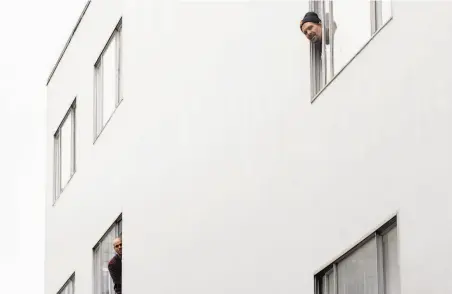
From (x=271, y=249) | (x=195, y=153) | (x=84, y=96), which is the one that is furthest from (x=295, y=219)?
(x=84, y=96)

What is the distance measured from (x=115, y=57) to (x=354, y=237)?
14533mm

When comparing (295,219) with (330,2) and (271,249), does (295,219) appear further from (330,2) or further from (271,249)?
(330,2)

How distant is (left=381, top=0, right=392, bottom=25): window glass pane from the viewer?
1851 centimetres

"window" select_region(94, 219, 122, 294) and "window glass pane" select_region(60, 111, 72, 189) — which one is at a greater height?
"window glass pane" select_region(60, 111, 72, 189)

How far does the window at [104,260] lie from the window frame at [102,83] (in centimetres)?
245

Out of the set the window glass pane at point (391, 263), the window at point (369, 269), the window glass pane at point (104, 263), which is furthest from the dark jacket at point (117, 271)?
the window glass pane at point (391, 263)

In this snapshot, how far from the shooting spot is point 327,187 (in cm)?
1986

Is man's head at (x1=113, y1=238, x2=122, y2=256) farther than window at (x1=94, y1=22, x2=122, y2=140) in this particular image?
No

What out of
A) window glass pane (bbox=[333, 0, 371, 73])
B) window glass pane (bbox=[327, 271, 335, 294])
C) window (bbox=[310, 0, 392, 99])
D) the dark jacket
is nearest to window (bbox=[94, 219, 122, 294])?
the dark jacket

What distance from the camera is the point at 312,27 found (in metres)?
20.9

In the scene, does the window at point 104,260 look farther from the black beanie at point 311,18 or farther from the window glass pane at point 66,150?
the black beanie at point 311,18

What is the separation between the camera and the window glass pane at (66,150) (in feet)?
119

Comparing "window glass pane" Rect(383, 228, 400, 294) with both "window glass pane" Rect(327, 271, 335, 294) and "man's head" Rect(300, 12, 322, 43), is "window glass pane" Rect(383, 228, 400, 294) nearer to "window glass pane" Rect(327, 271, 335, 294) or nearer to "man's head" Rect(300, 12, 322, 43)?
"window glass pane" Rect(327, 271, 335, 294)

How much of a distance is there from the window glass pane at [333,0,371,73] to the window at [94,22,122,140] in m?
11.8
